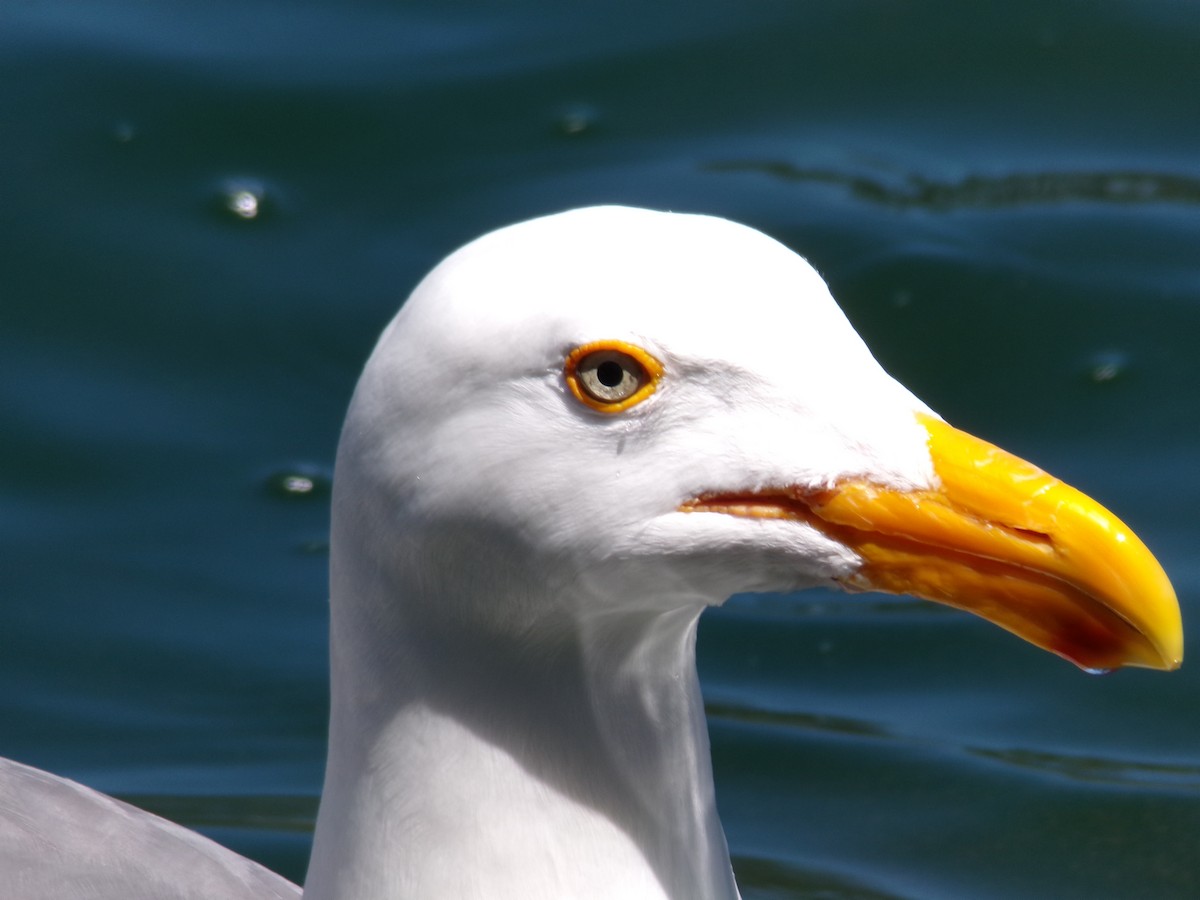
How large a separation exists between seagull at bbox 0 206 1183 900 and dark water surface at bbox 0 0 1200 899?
5.21 ft

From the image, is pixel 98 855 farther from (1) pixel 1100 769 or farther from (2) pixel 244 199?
(2) pixel 244 199

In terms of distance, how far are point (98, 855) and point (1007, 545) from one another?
1598 millimetres

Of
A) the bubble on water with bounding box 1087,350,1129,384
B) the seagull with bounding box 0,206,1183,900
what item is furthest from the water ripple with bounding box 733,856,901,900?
the bubble on water with bounding box 1087,350,1129,384

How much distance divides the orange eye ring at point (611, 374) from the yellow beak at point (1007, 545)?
0.48ft

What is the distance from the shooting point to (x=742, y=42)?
549 centimetres

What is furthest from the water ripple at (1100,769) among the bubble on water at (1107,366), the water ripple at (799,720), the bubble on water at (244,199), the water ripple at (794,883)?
the bubble on water at (244,199)

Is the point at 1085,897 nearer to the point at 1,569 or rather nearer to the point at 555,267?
the point at 555,267

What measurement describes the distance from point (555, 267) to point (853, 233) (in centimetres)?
310

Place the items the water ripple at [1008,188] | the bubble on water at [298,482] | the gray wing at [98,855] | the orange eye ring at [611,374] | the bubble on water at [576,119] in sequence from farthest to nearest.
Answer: the bubble on water at [576,119] < the water ripple at [1008,188] < the bubble on water at [298,482] < the gray wing at [98,855] < the orange eye ring at [611,374]

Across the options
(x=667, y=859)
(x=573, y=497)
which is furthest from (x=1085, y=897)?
(x=573, y=497)

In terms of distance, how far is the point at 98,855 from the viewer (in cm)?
284

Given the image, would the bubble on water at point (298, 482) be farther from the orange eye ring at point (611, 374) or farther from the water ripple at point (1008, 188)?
the orange eye ring at point (611, 374)

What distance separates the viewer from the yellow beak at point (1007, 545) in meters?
1.96

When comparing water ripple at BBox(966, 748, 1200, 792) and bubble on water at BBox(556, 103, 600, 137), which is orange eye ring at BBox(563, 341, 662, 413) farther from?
bubble on water at BBox(556, 103, 600, 137)
